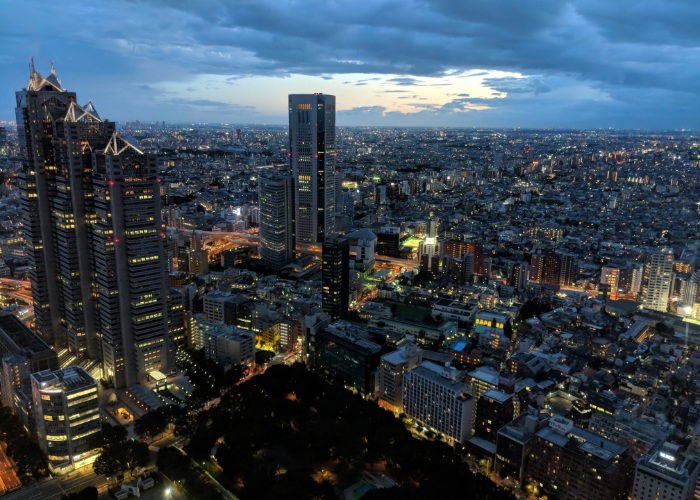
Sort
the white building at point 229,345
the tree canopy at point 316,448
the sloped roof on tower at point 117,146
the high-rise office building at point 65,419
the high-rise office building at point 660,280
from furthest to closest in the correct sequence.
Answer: the high-rise office building at point 660,280 → the white building at point 229,345 → the sloped roof on tower at point 117,146 → the high-rise office building at point 65,419 → the tree canopy at point 316,448

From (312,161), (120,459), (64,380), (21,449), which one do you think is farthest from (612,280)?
(21,449)

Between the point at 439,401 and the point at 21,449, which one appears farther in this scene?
the point at 439,401

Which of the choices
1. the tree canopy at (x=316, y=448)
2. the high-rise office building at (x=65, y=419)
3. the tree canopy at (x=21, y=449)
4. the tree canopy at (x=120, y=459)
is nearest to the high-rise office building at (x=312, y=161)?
the tree canopy at (x=316, y=448)

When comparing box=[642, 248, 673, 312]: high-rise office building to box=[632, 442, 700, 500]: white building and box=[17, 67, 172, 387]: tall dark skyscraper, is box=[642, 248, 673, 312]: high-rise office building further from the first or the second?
box=[17, 67, 172, 387]: tall dark skyscraper

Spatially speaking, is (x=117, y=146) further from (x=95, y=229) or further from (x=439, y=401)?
(x=439, y=401)

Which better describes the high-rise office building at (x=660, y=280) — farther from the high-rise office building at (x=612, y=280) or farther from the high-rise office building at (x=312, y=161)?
the high-rise office building at (x=312, y=161)

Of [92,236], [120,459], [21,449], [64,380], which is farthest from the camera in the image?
[92,236]
